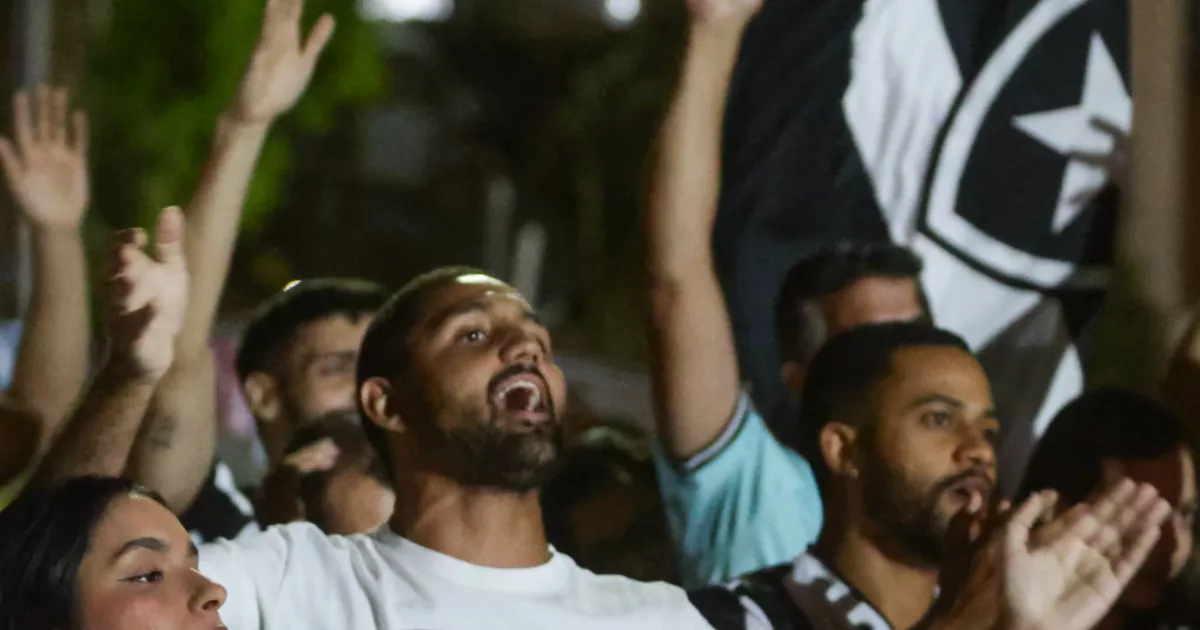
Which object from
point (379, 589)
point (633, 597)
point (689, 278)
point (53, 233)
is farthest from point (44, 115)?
point (633, 597)

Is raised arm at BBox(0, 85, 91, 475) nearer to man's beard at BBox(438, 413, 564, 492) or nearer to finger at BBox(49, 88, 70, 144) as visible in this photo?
finger at BBox(49, 88, 70, 144)

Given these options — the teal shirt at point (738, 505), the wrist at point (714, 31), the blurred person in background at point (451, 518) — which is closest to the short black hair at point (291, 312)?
the blurred person in background at point (451, 518)

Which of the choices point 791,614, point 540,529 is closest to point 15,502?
point 540,529

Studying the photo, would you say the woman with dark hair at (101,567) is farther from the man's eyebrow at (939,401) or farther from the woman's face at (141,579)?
the man's eyebrow at (939,401)

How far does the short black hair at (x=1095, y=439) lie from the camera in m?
1.95

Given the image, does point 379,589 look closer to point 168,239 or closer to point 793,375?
point 168,239

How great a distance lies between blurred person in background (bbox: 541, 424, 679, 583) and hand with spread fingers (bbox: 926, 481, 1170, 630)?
0.37m

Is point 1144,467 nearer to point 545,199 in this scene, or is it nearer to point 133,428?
point 545,199

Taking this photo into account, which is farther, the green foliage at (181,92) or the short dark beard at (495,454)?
the green foliage at (181,92)

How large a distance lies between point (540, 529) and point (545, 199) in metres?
0.63

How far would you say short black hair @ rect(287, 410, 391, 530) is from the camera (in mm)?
1752

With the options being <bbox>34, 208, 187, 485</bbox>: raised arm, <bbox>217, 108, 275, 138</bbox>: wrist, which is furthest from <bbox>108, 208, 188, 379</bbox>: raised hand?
<bbox>217, 108, 275, 138</bbox>: wrist

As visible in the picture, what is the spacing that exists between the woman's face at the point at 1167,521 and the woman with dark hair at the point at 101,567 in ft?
4.07

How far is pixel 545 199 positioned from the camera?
2139 millimetres
